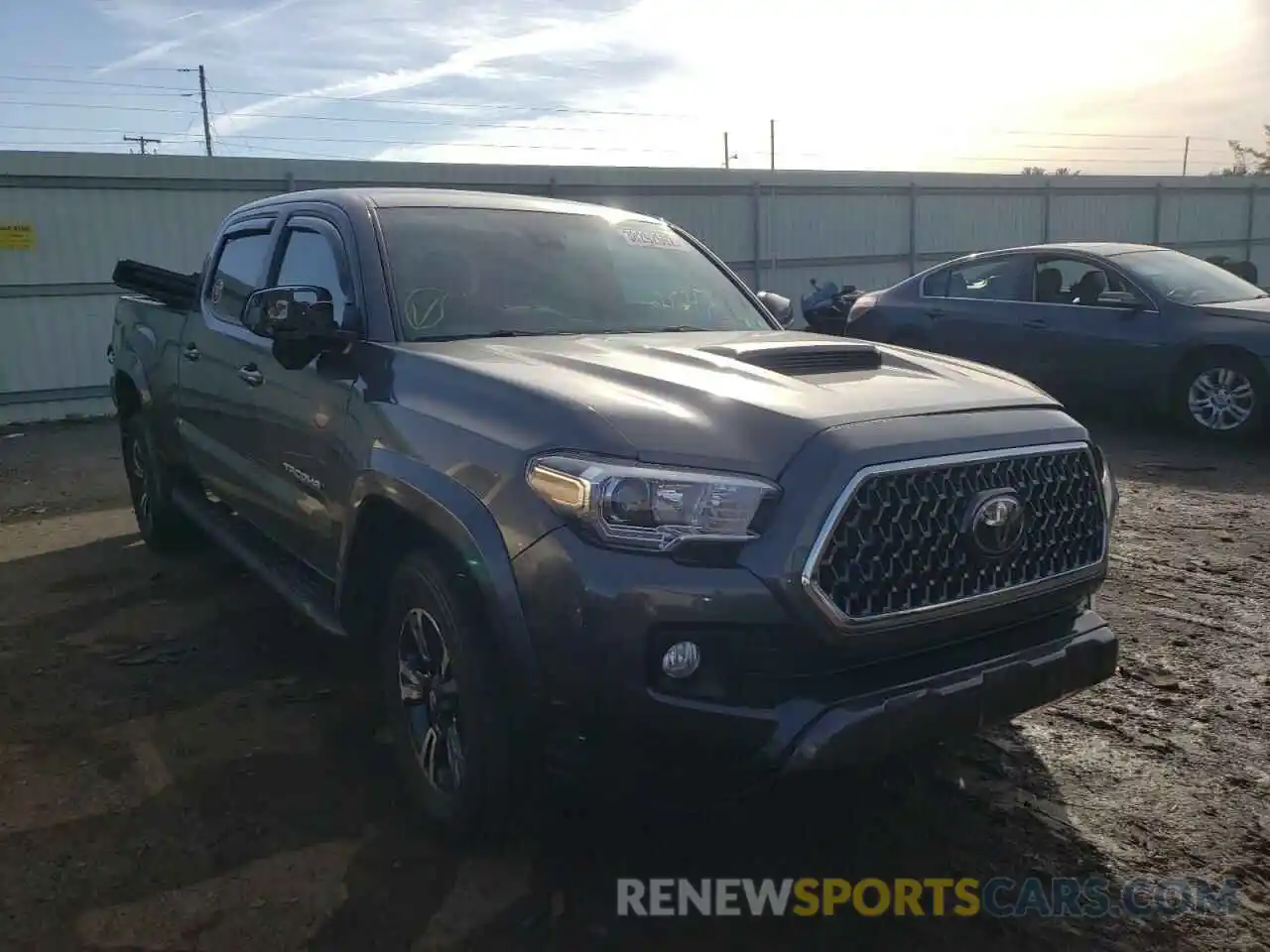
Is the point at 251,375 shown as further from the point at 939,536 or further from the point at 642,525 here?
the point at 939,536

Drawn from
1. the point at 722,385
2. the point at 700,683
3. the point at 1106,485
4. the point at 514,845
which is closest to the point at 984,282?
the point at 1106,485

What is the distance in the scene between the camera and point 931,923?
2566mm

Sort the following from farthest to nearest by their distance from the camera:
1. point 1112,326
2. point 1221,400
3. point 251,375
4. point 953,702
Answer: point 1112,326 < point 1221,400 < point 251,375 < point 953,702

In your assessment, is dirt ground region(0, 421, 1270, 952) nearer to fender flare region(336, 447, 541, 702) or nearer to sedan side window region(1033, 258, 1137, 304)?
fender flare region(336, 447, 541, 702)

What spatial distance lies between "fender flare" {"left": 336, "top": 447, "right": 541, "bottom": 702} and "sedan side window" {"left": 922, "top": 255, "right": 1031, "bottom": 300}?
735 centimetres

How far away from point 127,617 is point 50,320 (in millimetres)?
8457

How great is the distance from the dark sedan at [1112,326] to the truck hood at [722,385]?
5408mm

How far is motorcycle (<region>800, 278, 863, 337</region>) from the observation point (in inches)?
525

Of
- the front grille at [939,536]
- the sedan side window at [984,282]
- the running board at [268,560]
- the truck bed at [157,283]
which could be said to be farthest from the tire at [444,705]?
the sedan side window at [984,282]

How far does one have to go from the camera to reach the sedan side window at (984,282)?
8992mm

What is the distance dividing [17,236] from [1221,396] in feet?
39.2

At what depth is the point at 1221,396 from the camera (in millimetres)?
7766

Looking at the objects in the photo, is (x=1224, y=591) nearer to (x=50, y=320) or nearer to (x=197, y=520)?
(x=197, y=520)

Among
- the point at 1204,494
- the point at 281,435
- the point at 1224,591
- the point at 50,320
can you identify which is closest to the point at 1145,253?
the point at 1204,494
